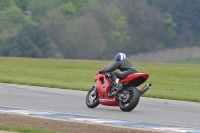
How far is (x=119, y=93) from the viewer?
48.8 ft

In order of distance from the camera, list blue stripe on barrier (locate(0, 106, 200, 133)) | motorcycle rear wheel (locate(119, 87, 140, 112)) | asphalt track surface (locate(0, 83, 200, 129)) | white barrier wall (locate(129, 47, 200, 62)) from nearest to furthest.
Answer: blue stripe on barrier (locate(0, 106, 200, 133)), asphalt track surface (locate(0, 83, 200, 129)), motorcycle rear wheel (locate(119, 87, 140, 112)), white barrier wall (locate(129, 47, 200, 62))

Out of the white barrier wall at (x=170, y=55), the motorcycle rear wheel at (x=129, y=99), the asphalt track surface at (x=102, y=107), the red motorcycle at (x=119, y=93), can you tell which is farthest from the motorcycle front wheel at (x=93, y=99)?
the white barrier wall at (x=170, y=55)

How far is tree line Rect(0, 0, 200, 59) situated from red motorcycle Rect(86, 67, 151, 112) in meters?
39.2

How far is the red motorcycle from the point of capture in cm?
1456

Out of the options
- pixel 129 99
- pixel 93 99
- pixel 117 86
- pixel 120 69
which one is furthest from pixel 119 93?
pixel 93 99

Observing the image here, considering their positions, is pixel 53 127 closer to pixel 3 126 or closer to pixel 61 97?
pixel 3 126

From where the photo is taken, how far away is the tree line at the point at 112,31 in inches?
2260

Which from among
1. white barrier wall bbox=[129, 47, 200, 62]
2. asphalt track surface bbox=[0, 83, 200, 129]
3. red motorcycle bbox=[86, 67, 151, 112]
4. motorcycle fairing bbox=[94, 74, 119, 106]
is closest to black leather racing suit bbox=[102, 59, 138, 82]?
red motorcycle bbox=[86, 67, 151, 112]

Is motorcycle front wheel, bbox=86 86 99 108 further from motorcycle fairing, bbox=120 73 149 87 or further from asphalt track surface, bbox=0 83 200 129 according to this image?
motorcycle fairing, bbox=120 73 149 87

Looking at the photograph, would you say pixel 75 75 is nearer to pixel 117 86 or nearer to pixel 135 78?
pixel 117 86

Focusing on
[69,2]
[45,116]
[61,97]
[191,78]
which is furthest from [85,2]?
[45,116]

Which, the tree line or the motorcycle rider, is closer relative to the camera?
the motorcycle rider

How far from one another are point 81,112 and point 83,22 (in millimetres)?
→ 46528

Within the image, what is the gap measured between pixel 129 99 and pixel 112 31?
1818 inches
